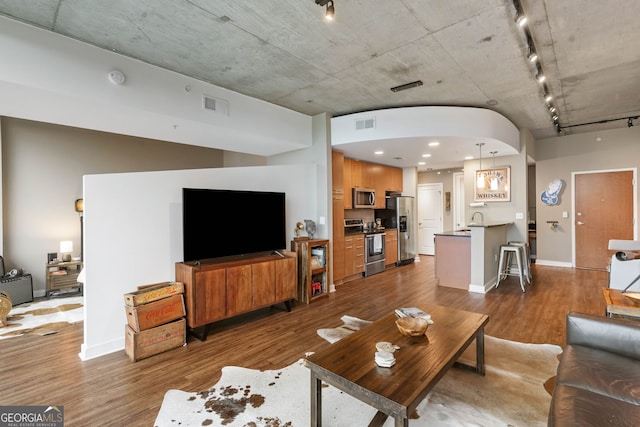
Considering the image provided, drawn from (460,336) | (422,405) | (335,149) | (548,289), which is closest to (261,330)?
(422,405)

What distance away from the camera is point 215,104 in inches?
151

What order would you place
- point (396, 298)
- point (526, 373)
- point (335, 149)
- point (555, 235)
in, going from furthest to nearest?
point (555, 235) < point (335, 149) < point (396, 298) < point (526, 373)

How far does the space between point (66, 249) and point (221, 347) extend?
399 centimetres

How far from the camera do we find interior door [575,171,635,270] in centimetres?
618

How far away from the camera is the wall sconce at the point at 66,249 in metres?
5.10

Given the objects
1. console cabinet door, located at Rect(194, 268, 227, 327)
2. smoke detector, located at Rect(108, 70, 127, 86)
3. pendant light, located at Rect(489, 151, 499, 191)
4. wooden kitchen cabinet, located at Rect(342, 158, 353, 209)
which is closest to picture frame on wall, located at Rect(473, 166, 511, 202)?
pendant light, located at Rect(489, 151, 499, 191)

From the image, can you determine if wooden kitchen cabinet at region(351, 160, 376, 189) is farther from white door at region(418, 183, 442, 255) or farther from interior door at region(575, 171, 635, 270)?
interior door at region(575, 171, 635, 270)

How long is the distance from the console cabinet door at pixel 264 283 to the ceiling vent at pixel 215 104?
80.9 inches

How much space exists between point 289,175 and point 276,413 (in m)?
3.43

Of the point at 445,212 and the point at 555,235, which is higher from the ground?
the point at 445,212

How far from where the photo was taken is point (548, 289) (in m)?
5.03

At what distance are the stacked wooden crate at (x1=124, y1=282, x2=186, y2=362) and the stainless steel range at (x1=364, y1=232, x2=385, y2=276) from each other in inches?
151

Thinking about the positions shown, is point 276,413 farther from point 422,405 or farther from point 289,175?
point 289,175

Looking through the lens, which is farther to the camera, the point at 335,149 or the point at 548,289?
the point at 335,149
